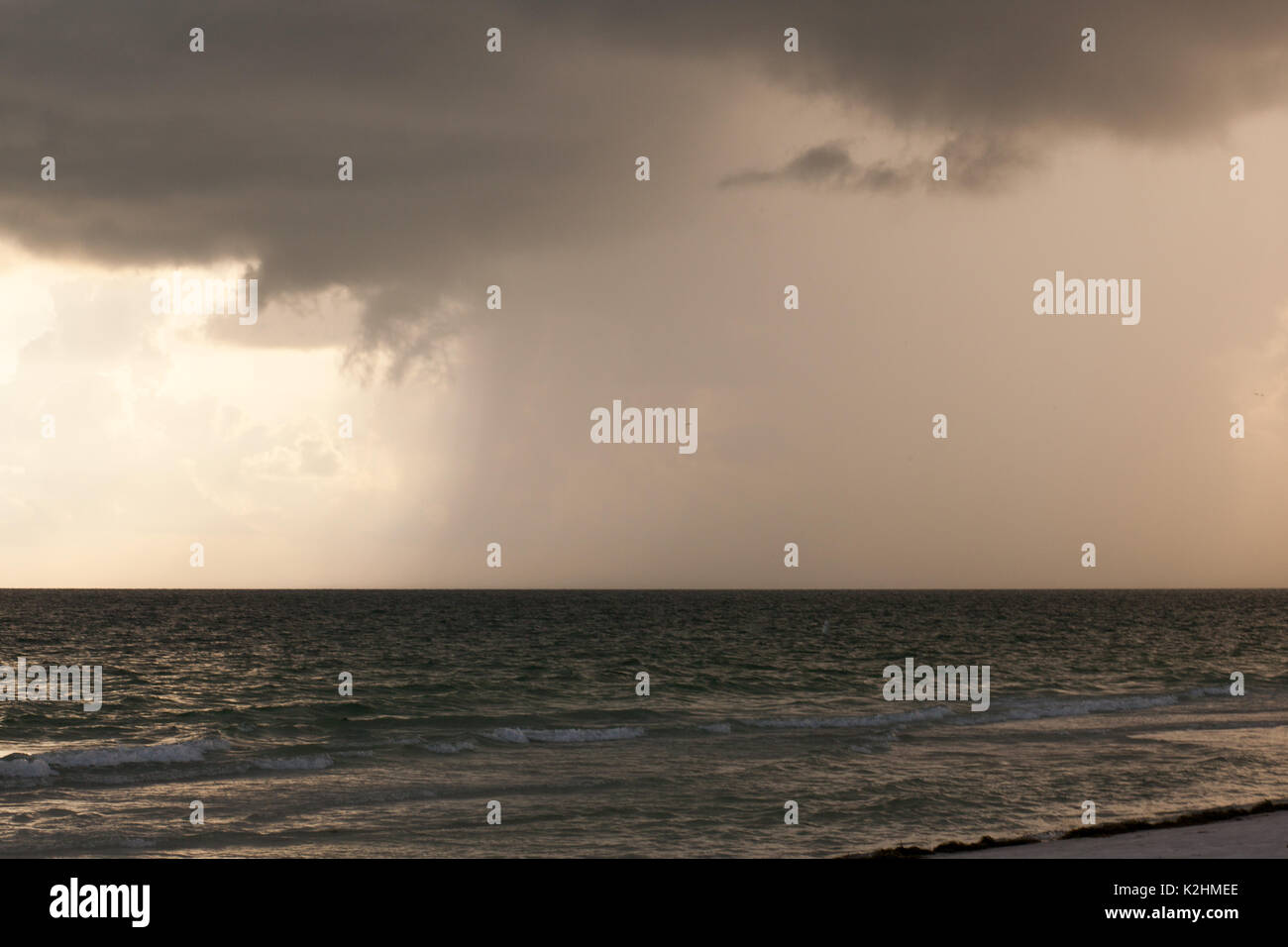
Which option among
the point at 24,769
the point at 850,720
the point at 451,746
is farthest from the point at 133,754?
the point at 850,720

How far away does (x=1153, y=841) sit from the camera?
14883 millimetres

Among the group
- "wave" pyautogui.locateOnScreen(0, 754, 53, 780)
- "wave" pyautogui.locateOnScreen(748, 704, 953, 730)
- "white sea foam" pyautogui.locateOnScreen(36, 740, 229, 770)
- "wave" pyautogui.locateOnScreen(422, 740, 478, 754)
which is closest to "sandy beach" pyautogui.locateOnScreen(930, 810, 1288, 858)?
"wave" pyautogui.locateOnScreen(422, 740, 478, 754)

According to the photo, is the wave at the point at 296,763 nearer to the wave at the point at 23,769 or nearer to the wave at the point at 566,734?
the wave at the point at 23,769

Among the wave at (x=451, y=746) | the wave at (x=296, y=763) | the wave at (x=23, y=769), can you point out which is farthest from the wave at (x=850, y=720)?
the wave at (x=23, y=769)

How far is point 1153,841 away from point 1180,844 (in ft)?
1.75

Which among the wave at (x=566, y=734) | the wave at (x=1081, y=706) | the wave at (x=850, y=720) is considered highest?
the wave at (x=566, y=734)

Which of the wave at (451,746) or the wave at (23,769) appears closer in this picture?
the wave at (23,769)

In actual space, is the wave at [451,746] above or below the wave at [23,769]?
below

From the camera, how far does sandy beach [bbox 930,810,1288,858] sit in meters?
13.5

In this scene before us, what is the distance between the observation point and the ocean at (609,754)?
61.2ft

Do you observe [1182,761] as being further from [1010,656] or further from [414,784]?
[1010,656]
